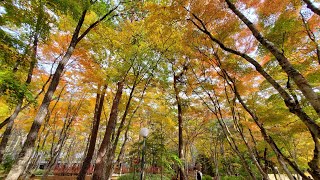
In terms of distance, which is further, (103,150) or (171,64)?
(171,64)

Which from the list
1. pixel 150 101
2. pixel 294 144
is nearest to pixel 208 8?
pixel 150 101

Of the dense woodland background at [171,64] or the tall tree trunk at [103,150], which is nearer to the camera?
the dense woodland background at [171,64]

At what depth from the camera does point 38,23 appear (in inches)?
215

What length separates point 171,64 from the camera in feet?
30.6

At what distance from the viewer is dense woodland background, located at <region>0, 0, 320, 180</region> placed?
4324 millimetres

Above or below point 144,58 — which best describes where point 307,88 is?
below

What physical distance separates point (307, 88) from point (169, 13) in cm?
406

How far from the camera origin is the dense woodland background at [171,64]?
14.2ft

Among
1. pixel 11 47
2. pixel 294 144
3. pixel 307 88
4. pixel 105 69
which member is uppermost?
pixel 105 69

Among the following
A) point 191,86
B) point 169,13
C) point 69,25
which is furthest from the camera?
point 191,86

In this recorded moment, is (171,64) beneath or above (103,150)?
above

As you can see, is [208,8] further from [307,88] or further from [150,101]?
[150,101]

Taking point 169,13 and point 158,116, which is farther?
point 158,116

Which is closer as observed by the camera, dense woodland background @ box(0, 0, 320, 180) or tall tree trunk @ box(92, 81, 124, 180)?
dense woodland background @ box(0, 0, 320, 180)
